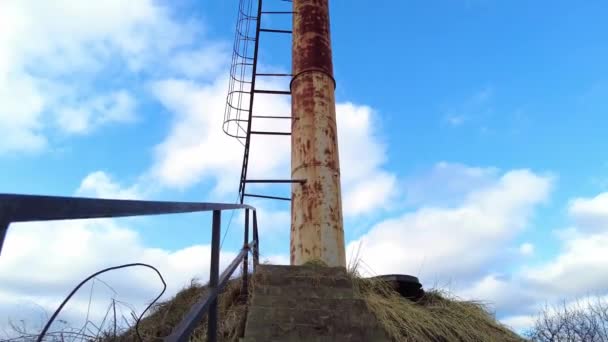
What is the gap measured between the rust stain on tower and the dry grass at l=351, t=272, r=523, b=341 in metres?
1.25

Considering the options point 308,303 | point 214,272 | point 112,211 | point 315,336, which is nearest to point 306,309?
point 308,303

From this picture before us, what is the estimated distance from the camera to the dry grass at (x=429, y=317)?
387 centimetres

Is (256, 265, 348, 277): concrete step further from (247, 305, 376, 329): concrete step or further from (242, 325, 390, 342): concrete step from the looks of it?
(242, 325, 390, 342): concrete step

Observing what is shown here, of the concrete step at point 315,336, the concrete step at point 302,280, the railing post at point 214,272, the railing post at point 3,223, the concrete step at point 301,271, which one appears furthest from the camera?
the concrete step at point 301,271

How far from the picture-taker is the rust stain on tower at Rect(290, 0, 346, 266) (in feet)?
20.3

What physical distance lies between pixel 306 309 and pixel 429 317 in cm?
117

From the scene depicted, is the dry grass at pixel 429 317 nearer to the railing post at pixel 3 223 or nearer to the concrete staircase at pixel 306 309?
the concrete staircase at pixel 306 309

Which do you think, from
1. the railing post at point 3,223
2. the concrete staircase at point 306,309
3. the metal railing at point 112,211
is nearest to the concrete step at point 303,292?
the concrete staircase at point 306,309

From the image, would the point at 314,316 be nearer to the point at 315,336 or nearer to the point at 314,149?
the point at 315,336

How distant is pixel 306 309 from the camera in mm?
3867

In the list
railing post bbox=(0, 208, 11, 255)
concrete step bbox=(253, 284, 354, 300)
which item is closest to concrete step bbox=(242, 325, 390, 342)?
concrete step bbox=(253, 284, 354, 300)

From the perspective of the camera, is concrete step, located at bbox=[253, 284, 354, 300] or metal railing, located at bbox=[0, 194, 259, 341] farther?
concrete step, located at bbox=[253, 284, 354, 300]

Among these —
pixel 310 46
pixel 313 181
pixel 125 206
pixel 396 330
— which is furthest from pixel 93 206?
pixel 310 46

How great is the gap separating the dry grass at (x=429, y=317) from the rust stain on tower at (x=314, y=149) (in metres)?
1.25
